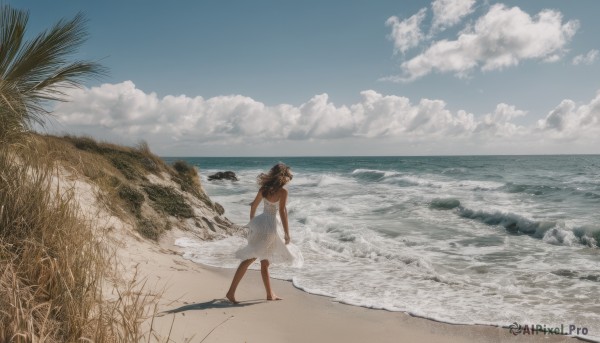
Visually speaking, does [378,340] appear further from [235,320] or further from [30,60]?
[30,60]

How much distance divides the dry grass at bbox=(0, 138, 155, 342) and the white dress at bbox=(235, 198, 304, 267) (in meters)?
2.58

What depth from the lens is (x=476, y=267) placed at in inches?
350

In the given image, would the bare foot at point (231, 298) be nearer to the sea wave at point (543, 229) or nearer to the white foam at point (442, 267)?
the white foam at point (442, 267)

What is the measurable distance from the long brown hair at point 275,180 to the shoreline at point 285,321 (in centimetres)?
168

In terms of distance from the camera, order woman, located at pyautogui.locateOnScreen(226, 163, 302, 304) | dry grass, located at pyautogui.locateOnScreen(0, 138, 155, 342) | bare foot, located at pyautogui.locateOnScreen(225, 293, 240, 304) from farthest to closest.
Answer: woman, located at pyautogui.locateOnScreen(226, 163, 302, 304) → bare foot, located at pyautogui.locateOnScreen(225, 293, 240, 304) → dry grass, located at pyautogui.locateOnScreen(0, 138, 155, 342)

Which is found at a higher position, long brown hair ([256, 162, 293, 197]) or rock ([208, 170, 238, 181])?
long brown hair ([256, 162, 293, 197])

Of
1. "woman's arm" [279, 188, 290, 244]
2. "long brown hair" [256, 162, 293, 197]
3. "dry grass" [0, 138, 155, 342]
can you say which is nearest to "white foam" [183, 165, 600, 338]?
"woman's arm" [279, 188, 290, 244]

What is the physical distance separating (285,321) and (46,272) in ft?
10.2

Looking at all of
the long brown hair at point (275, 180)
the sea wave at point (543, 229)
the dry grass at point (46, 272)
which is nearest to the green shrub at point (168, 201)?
the long brown hair at point (275, 180)

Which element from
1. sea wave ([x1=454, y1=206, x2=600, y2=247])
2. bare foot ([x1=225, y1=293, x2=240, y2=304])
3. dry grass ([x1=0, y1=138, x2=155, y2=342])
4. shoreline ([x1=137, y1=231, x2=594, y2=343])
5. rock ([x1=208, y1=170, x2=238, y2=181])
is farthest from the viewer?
rock ([x1=208, y1=170, x2=238, y2=181])

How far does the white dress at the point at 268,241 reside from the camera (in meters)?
6.24

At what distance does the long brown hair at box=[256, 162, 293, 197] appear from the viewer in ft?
20.6

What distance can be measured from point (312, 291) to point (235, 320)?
2029 millimetres

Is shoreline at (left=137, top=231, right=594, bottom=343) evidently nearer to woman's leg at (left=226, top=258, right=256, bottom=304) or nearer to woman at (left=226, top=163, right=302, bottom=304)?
woman's leg at (left=226, top=258, right=256, bottom=304)
